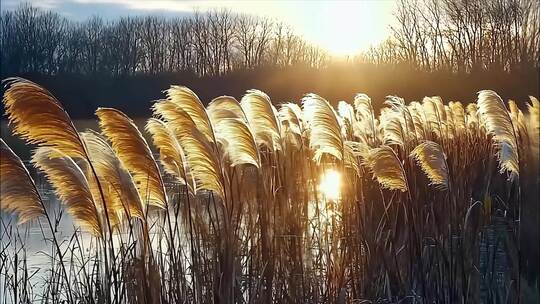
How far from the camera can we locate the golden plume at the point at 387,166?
4152 mm

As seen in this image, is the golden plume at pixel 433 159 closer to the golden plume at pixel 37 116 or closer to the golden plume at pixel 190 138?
the golden plume at pixel 190 138

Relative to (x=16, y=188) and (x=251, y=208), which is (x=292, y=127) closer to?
(x=251, y=208)

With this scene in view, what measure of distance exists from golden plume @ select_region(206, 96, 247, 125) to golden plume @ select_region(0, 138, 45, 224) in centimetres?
103

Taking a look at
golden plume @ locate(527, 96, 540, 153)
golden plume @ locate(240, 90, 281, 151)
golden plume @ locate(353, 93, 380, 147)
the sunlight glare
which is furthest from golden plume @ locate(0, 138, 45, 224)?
golden plume @ locate(353, 93, 380, 147)

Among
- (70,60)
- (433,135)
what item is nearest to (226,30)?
(70,60)

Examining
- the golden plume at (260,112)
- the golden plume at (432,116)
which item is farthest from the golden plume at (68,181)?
the golden plume at (432,116)

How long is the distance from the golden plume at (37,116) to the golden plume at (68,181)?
3.2 inches

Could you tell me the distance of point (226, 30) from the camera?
127 ft

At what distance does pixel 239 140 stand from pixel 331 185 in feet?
7.00

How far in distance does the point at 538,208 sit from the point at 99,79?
102 ft

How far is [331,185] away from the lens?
19.4 feet

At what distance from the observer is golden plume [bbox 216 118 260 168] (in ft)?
12.6

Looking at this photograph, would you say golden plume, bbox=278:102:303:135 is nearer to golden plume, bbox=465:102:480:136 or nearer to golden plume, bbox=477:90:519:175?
golden plume, bbox=477:90:519:175

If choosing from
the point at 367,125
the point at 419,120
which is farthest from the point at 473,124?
the point at 367,125
